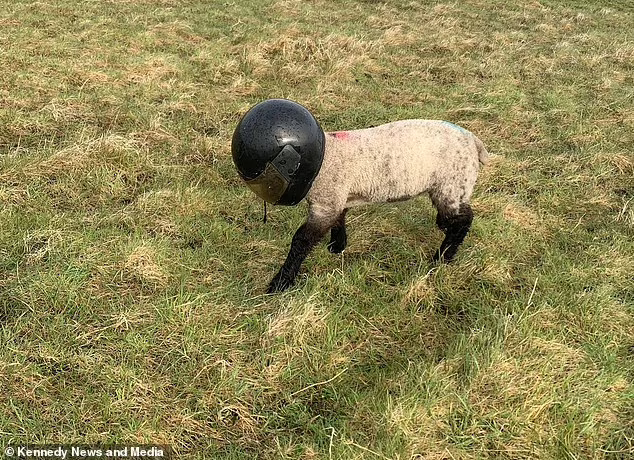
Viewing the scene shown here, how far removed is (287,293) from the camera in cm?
356

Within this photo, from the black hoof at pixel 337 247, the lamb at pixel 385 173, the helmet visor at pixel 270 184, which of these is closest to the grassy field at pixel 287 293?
the black hoof at pixel 337 247

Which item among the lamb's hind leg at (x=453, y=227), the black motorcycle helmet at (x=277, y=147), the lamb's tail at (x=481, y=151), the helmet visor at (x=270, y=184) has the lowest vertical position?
the lamb's hind leg at (x=453, y=227)

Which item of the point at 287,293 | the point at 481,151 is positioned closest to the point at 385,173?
the point at 481,151

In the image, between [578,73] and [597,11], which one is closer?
[578,73]

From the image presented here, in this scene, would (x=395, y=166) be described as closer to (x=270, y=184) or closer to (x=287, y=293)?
(x=270, y=184)

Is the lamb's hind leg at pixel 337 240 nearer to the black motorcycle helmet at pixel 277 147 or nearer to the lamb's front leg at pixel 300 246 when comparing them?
the lamb's front leg at pixel 300 246

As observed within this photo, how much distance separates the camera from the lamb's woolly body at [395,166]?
3.51 meters

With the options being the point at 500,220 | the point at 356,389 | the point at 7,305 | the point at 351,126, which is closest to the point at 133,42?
the point at 351,126

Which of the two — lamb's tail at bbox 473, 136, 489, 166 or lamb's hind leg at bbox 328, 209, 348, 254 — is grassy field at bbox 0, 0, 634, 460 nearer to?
lamb's hind leg at bbox 328, 209, 348, 254

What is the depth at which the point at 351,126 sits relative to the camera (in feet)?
21.7

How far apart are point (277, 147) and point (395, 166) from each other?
42.5 inches

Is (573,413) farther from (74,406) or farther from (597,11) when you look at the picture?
(597,11)

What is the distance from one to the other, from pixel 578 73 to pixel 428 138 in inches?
287

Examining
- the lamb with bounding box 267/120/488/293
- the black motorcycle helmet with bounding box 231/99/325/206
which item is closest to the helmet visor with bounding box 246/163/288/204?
the black motorcycle helmet with bounding box 231/99/325/206
